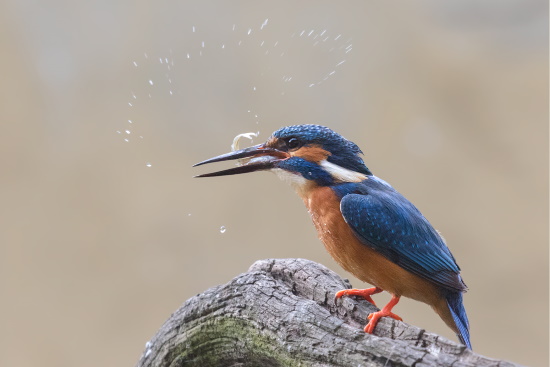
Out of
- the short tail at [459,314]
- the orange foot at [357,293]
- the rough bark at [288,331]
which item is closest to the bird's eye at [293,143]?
the rough bark at [288,331]

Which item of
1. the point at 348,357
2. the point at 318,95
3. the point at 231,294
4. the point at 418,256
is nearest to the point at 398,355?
the point at 348,357

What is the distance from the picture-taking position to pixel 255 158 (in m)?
2.03

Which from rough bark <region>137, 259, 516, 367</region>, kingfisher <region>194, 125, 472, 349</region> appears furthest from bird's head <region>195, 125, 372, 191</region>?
rough bark <region>137, 259, 516, 367</region>

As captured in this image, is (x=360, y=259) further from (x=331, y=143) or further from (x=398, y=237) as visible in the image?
(x=331, y=143)

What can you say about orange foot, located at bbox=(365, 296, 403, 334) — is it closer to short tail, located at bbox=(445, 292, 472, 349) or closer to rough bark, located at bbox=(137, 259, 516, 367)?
rough bark, located at bbox=(137, 259, 516, 367)

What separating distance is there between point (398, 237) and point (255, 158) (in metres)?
0.47

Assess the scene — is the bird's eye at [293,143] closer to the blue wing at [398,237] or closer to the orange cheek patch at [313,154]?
the orange cheek patch at [313,154]

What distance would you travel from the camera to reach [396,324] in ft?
5.44

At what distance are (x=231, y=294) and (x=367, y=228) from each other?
41 cm

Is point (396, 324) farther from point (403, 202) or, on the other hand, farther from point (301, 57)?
point (301, 57)

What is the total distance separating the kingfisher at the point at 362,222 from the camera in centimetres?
188

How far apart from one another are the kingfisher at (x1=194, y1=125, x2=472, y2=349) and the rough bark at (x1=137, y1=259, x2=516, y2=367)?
0.10 metres

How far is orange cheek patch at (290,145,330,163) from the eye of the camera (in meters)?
1.98

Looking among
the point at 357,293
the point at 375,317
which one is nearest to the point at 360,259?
the point at 357,293
